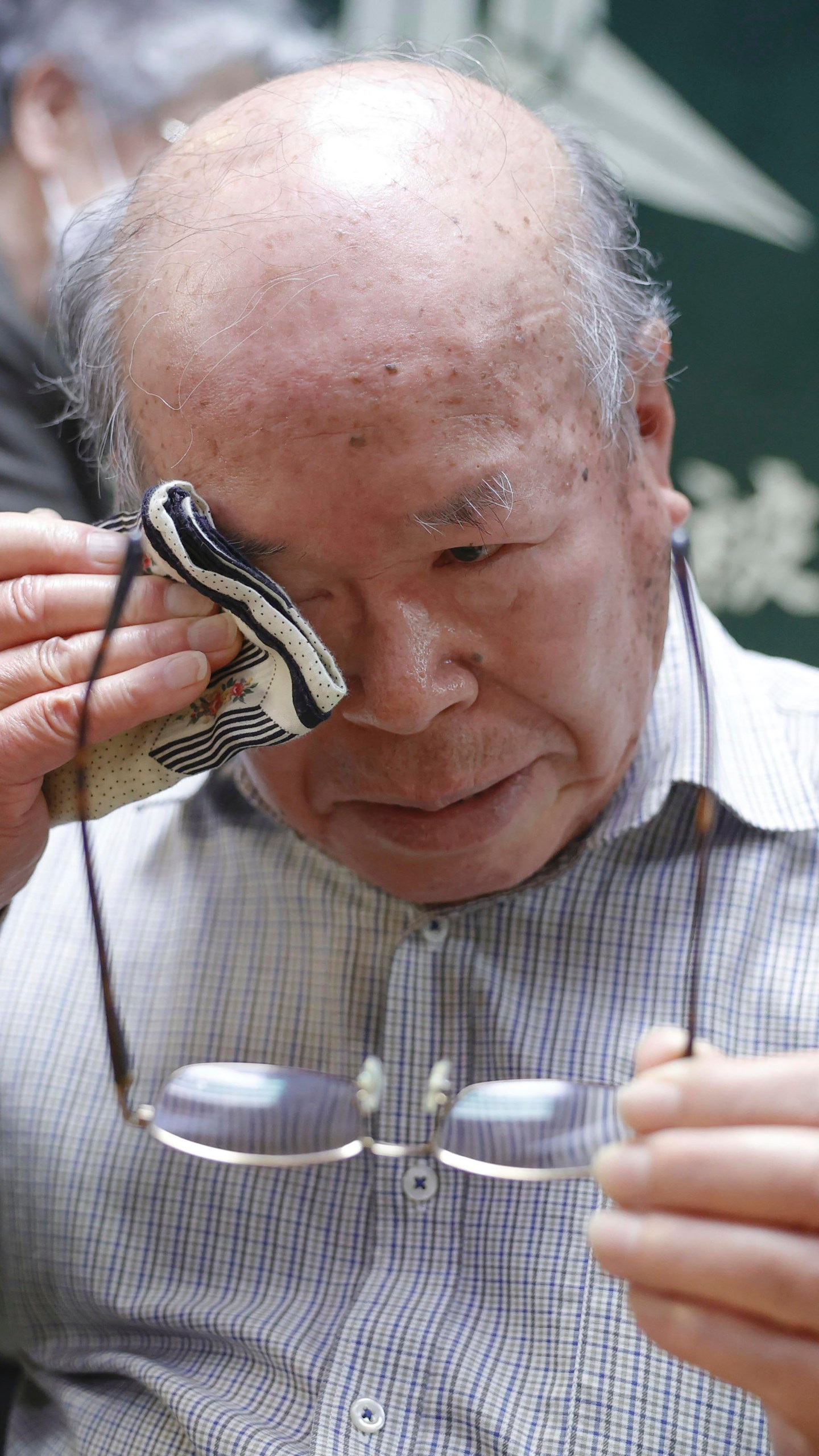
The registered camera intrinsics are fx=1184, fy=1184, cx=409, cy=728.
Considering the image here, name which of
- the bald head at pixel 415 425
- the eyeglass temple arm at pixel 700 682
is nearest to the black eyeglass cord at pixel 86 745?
the eyeglass temple arm at pixel 700 682

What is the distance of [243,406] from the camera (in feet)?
2.98

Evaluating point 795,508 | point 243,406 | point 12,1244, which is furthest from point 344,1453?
point 795,508

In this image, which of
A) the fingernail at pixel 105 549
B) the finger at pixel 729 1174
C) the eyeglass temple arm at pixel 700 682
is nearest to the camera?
the finger at pixel 729 1174

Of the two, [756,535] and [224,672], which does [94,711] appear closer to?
[224,672]

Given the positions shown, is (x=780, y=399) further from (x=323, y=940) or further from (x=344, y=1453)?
A: (x=344, y=1453)

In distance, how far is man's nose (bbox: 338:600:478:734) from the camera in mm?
938

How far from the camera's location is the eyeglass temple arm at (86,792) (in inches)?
34.4

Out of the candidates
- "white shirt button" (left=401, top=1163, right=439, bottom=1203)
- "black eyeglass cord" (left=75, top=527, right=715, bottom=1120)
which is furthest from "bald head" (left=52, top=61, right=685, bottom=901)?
"white shirt button" (left=401, top=1163, right=439, bottom=1203)

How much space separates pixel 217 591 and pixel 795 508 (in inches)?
64.0

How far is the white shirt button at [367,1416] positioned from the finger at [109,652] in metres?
0.65

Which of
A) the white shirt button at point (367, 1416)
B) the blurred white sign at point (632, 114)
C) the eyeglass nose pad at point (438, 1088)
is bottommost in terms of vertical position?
the white shirt button at point (367, 1416)

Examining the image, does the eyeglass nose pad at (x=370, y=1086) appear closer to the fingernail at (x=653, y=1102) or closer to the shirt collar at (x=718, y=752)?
the shirt collar at (x=718, y=752)

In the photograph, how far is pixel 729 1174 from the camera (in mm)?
598

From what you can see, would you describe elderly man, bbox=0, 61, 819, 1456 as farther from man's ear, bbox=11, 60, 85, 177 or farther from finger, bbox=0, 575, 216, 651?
man's ear, bbox=11, 60, 85, 177
